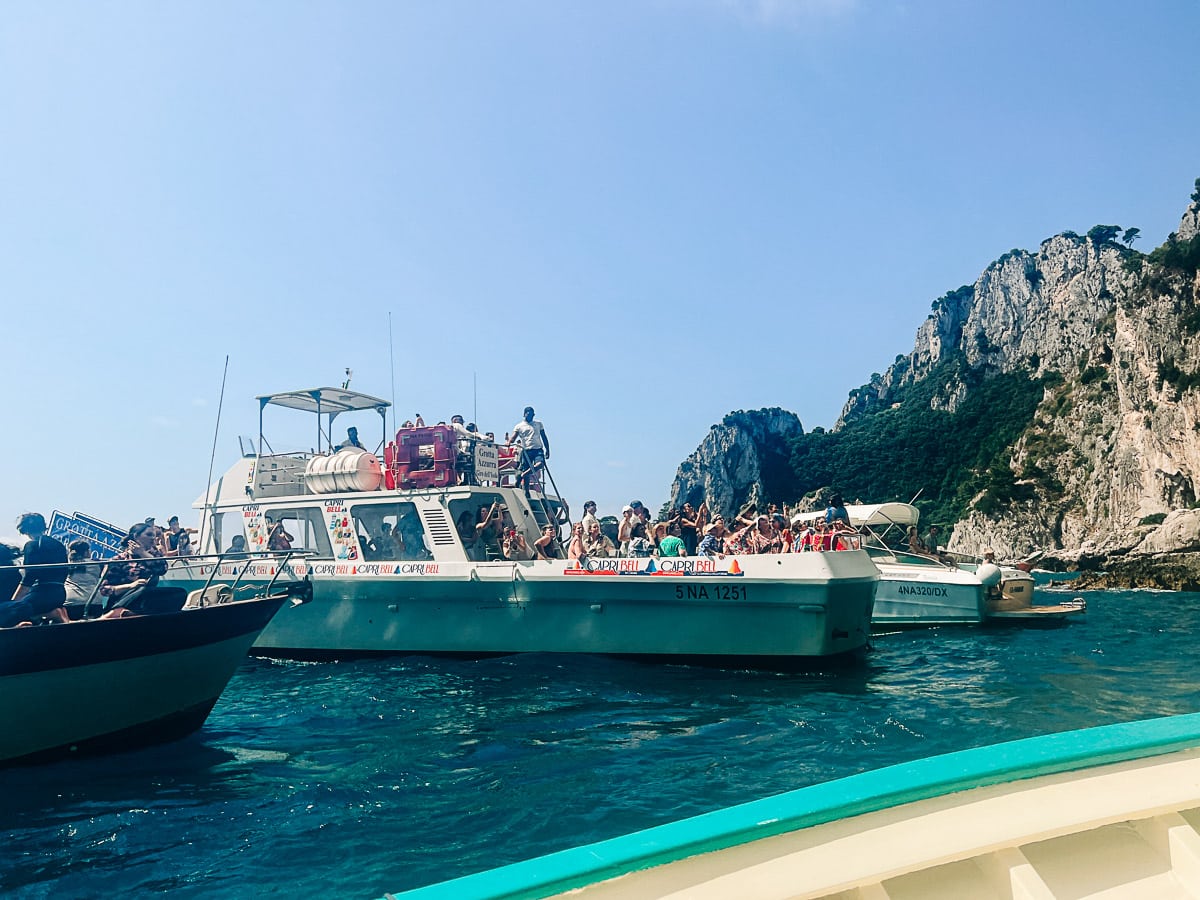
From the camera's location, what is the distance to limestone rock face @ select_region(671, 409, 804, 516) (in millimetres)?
123688

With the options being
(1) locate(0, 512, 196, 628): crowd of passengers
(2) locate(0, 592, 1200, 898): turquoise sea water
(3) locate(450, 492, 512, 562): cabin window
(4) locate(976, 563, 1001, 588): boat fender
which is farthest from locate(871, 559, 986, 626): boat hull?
(1) locate(0, 512, 196, 628): crowd of passengers

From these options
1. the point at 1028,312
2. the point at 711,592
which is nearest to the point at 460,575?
the point at 711,592

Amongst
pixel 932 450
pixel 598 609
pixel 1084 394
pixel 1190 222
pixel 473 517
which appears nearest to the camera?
pixel 598 609

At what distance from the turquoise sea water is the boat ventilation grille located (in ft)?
7.03

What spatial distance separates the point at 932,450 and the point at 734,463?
32.3 m

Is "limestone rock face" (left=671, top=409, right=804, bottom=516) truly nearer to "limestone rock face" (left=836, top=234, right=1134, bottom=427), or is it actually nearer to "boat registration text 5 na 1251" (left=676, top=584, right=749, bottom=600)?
"limestone rock face" (left=836, top=234, right=1134, bottom=427)

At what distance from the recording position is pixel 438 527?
1461 cm

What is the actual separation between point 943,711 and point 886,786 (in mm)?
8263

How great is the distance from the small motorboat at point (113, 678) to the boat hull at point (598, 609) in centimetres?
437

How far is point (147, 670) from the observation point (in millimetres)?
8586

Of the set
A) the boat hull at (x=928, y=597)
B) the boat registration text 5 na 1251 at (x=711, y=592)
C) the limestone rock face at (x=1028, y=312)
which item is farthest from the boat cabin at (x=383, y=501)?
the limestone rock face at (x=1028, y=312)

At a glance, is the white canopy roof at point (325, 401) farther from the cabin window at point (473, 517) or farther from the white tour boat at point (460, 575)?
the cabin window at point (473, 517)

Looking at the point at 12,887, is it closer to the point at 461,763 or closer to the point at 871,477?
the point at 461,763

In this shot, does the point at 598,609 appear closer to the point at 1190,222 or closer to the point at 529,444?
the point at 529,444
